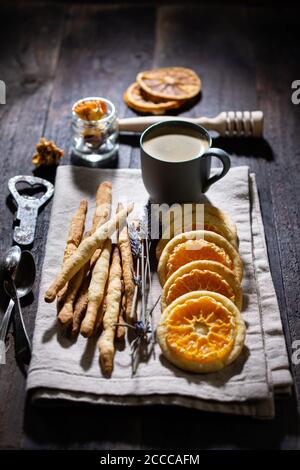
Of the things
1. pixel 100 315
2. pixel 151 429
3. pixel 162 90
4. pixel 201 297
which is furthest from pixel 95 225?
pixel 162 90

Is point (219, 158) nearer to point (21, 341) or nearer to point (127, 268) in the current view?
point (127, 268)

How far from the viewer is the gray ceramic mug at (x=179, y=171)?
1.53m

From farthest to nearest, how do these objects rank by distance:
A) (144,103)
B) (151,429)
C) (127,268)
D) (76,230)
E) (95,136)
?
1. (144,103)
2. (95,136)
3. (76,230)
4. (127,268)
5. (151,429)

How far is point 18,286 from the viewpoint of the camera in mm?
1460

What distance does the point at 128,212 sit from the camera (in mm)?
1604

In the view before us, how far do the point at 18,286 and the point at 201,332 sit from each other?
0.47 metres

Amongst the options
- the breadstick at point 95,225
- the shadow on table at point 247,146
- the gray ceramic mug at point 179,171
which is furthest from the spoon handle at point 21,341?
the shadow on table at point 247,146

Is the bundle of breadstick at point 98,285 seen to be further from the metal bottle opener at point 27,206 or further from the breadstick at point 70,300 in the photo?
the metal bottle opener at point 27,206

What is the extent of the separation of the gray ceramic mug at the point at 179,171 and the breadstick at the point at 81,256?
5.9 inches

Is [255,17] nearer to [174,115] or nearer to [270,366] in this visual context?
[174,115]

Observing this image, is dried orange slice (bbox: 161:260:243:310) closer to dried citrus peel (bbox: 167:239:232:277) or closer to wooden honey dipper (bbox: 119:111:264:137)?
dried citrus peel (bbox: 167:239:232:277)
